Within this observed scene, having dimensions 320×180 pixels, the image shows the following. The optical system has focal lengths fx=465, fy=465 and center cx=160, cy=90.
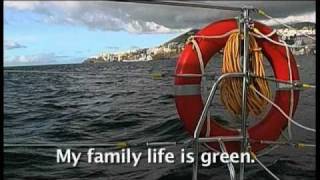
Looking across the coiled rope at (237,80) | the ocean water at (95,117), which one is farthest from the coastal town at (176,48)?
the coiled rope at (237,80)

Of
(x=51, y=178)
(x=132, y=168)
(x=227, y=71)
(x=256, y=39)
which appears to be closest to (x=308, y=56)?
(x=256, y=39)

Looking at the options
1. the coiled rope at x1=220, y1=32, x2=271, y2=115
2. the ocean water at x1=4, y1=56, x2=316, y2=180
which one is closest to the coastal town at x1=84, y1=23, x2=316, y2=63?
the ocean water at x1=4, y1=56, x2=316, y2=180

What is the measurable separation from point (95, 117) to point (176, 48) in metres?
0.59

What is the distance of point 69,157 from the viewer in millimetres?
2244

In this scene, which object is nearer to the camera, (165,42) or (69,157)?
(69,157)

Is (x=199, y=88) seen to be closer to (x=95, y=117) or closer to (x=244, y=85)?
(x=244, y=85)

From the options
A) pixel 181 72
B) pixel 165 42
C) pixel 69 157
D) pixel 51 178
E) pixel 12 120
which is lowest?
pixel 51 178

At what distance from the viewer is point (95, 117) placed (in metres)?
2.53

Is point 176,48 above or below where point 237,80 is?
above

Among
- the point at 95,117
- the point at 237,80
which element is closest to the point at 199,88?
the point at 237,80

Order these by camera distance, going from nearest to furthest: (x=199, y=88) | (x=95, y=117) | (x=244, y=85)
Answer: (x=244, y=85), (x=199, y=88), (x=95, y=117)

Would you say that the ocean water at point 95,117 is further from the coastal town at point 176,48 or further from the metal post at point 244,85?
the metal post at point 244,85

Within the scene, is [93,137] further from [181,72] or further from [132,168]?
[181,72]

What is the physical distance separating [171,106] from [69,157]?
63cm
